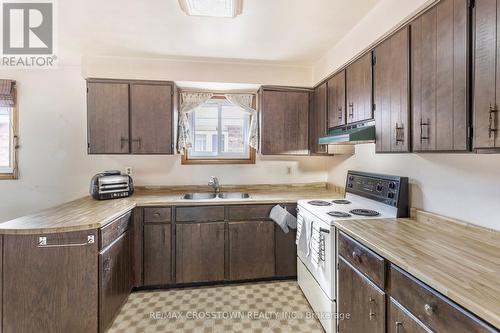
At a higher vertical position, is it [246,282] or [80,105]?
[80,105]

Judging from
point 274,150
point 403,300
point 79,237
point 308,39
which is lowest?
point 403,300

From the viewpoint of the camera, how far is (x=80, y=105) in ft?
9.46

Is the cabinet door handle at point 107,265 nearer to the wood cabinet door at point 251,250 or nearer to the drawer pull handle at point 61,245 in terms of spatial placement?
the drawer pull handle at point 61,245

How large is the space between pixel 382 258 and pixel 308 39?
1.99 meters

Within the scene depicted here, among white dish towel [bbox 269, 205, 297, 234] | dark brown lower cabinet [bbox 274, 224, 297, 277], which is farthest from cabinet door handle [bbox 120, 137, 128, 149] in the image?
dark brown lower cabinet [bbox 274, 224, 297, 277]

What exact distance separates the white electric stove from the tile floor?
180 mm

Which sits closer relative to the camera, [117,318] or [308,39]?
[117,318]

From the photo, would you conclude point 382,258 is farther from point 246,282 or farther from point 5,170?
point 5,170

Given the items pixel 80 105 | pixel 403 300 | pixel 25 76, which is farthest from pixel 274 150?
pixel 25 76

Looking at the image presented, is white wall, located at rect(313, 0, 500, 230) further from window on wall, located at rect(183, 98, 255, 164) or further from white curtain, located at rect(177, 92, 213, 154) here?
white curtain, located at rect(177, 92, 213, 154)

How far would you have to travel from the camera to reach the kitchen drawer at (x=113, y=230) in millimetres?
1775

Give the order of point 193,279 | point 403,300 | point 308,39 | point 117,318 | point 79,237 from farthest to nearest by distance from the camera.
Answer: point 193,279, point 308,39, point 117,318, point 79,237, point 403,300

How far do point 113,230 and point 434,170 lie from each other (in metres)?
2.39

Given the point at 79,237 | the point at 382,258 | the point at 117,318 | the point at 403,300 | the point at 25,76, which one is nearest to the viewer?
the point at 403,300
